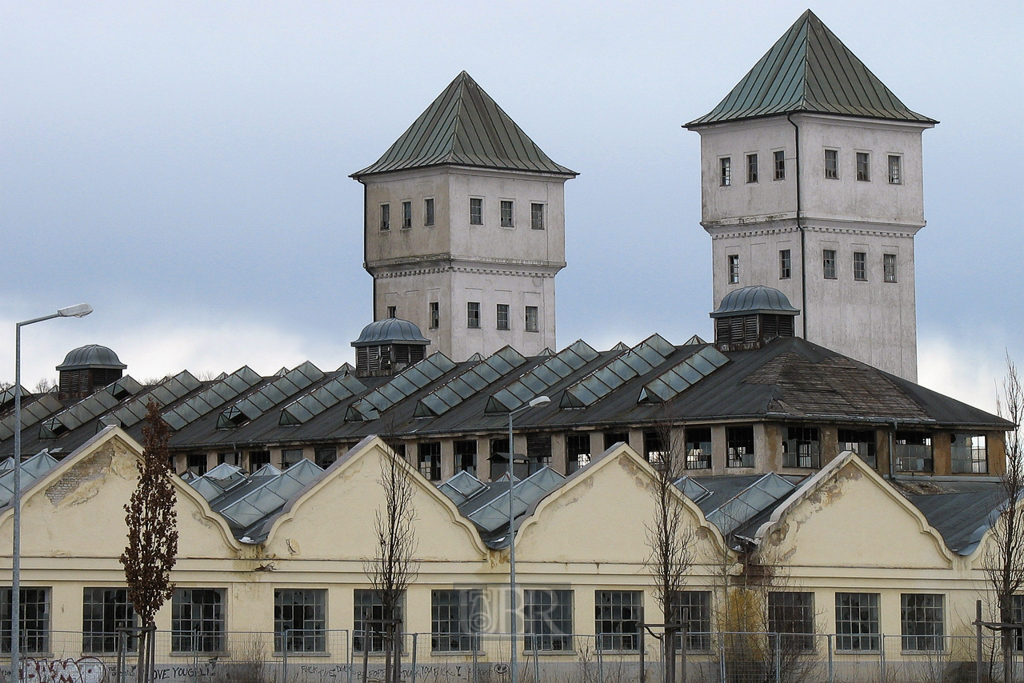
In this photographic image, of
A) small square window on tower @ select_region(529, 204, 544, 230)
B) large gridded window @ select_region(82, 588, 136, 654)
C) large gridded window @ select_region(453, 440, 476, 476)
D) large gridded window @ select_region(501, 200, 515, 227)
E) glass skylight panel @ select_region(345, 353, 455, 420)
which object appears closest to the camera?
large gridded window @ select_region(82, 588, 136, 654)

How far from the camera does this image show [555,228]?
385ft

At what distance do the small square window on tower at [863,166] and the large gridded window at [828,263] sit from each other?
388cm

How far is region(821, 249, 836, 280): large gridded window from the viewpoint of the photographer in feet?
335

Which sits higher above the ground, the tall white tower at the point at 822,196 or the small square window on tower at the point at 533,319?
the tall white tower at the point at 822,196

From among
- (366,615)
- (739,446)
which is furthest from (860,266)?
(366,615)

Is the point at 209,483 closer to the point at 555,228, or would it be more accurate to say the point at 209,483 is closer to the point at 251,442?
the point at 251,442

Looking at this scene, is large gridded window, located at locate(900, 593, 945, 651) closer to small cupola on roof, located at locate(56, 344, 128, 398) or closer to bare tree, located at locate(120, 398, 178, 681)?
bare tree, located at locate(120, 398, 178, 681)

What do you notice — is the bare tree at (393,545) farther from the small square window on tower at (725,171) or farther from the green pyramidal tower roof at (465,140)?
the green pyramidal tower roof at (465,140)

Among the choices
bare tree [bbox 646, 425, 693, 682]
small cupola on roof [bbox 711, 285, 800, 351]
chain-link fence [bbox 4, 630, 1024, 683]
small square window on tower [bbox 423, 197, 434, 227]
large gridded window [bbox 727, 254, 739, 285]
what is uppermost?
small square window on tower [bbox 423, 197, 434, 227]

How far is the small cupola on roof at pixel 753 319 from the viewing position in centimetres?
8669

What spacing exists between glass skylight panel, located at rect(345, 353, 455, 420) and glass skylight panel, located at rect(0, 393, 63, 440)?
2612 centimetres

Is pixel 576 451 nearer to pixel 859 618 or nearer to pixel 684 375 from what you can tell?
pixel 684 375

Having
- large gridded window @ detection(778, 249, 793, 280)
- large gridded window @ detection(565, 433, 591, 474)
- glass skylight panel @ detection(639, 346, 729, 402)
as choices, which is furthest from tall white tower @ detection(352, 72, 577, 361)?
large gridded window @ detection(565, 433, 591, 474)

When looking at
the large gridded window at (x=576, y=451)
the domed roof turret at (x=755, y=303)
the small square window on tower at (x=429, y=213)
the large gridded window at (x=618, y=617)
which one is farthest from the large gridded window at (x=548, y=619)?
the small square window on tower at (x=429, y=213)
